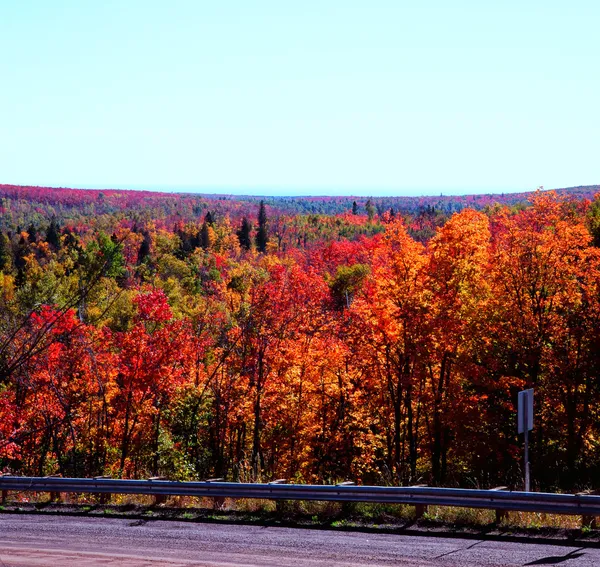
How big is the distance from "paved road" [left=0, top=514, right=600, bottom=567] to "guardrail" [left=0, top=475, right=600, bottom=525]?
878mm

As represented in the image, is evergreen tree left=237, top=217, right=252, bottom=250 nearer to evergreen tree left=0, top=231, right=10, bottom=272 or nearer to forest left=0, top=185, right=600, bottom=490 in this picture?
evergreen tree left=0, top=231, right=10, bottom=272

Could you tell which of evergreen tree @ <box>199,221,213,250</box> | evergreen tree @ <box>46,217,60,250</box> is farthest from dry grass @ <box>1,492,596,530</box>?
evergreen tree @ <box>199,221,213,250</box>

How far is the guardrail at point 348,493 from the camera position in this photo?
12070mm

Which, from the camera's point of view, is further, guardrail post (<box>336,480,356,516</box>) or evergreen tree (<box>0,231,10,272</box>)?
evergreen tree (<box>0,231,10,272</box>)

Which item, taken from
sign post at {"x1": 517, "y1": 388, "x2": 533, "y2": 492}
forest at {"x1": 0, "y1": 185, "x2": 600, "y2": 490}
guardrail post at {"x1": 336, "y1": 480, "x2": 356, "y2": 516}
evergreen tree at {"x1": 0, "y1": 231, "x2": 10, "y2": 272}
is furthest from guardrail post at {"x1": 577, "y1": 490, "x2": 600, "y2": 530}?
evergreen tree at {"x1": 0, "y1": 231, "x2": 10, "y2": 272}

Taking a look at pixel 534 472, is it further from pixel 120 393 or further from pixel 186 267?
pixel 186 267

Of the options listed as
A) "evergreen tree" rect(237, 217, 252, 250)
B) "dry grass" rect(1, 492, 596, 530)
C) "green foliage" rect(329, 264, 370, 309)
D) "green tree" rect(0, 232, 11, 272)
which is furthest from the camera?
"evergreen tree" rect(237, 217, 252, 250)

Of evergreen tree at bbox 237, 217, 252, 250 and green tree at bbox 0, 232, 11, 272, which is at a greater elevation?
evergreen tree at bbox 237, 217, 252, 250

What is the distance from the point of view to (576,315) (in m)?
34.0

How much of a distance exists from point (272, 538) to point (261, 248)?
178 meters

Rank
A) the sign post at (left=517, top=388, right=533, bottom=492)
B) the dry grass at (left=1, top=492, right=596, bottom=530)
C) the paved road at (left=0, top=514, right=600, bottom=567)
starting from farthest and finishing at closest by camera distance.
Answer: the sign post at (left=517, top=388, right=533, bottom=492), the dry grass at (left=1, top=492, right=596, bottom=530), the paved road at (left=0, top=514, right=600, bottom=567)

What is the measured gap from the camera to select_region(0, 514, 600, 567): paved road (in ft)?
36.3

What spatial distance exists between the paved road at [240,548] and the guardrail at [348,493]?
34.6 inches

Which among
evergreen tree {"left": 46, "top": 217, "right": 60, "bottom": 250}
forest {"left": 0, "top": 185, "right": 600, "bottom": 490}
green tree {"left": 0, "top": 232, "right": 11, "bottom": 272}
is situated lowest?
forest {"left": 0, "top": 185, "right": 600, "bottom": 490}
